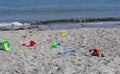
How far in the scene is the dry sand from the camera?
24.7 feet

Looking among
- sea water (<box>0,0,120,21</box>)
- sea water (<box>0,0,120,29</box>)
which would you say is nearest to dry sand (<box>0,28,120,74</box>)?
sea water (<box>0,0,120,29</box>)

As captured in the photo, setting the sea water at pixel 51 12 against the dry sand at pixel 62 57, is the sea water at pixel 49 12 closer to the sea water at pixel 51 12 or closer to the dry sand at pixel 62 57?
the sea water at pixel 51 12

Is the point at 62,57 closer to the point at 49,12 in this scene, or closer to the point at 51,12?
the point at 51,12

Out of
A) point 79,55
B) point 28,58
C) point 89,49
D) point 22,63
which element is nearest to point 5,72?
point 22,63

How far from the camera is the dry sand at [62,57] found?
297 inches

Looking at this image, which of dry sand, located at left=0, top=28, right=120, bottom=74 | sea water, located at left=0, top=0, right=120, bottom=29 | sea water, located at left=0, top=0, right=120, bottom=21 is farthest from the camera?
sea water, located at left=0, top=0, right=120, bottom=21

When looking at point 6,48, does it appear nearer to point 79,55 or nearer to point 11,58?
point 11,58

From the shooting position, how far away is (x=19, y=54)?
9141 millimetres

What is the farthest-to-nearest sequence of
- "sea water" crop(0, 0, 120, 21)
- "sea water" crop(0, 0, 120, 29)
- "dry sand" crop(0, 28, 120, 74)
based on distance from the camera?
1. "sea water" crop(0, 0, 120, 21)
2. "sea water" crop(0, 0, 120, 29)
3. "dry sand" crop(0, 28, 120, 74)

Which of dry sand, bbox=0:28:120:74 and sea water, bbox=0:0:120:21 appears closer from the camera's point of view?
dry sand, bbox=0:28:120:74

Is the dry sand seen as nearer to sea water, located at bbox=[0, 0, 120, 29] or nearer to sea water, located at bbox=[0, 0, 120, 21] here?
sea water, located at bbox=[0, 0, 120, 29]

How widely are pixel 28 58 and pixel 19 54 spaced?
0.58 metres

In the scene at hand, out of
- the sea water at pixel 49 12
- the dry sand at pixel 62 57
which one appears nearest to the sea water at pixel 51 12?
the sea water at pixel 49 12

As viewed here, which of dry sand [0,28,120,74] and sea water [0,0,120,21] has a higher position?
dry sand [0,28,120,74]
